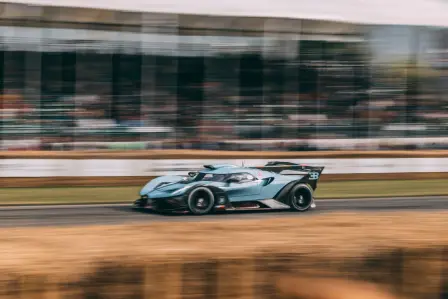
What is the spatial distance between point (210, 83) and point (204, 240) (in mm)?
15318

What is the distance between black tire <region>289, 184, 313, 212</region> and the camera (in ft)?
41.0

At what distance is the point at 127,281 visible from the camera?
3717 mm

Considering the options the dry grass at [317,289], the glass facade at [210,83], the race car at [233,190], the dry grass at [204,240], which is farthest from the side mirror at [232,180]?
the dry grass at [317,289]

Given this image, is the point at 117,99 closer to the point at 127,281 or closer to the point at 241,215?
the point at 241,215

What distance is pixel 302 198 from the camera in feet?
41.3

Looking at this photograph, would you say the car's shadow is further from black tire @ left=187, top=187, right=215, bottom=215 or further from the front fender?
the front fender

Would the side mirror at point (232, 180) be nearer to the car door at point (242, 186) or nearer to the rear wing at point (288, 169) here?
the car door at point (242, 186)

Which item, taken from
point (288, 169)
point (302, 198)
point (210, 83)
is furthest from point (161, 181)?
point (210, 83)

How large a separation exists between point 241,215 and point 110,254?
8369 millimetres

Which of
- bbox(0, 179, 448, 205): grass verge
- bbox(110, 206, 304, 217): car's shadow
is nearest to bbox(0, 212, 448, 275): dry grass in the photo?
bbox(110, 206, 304, 217): car's shadow

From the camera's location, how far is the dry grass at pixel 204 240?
3750 millimetres

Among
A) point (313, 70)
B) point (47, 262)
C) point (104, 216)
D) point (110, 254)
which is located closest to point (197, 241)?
point (110, 254)

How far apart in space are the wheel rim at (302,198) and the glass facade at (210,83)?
5396mm

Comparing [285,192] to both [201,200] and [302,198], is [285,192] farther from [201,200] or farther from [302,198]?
[201,200]
